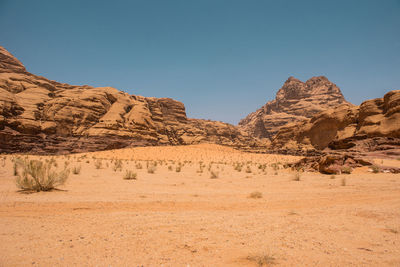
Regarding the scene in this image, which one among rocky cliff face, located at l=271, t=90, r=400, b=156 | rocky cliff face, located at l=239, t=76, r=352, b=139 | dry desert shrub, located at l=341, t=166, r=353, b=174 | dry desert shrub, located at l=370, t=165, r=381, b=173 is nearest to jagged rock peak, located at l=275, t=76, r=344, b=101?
rocky cliff face, located at l=239, t=76, r=352, b=139

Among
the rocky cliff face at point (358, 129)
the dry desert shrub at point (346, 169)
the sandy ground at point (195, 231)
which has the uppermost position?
the rocky cliff face at point (358, 129)

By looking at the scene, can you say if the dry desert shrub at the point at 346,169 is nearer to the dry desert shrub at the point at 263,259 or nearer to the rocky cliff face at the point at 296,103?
the dry desert shrub at the point at 263,259

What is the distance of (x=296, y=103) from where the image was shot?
10581 centimetres

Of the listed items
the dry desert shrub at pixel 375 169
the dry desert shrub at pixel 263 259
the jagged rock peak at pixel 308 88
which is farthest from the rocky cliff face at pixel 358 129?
the jagged rock peak at pixel 308 88

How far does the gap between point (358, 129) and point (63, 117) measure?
42.4 meters

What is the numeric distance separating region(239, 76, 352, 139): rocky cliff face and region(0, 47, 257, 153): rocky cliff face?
180 ft

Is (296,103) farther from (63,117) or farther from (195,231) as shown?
(195,231)

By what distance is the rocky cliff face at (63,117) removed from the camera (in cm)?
3102

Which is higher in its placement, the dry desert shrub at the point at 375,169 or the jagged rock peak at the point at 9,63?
the jagged rock peak at the point at 9,63

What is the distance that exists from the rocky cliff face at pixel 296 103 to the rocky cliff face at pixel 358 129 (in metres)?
53.9

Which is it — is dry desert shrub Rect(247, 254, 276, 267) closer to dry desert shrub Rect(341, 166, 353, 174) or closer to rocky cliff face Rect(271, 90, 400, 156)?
dry desert shrub Rect(341, 166, 353, 174)

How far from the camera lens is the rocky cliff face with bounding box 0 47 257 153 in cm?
3102

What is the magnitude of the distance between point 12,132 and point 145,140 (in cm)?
1957

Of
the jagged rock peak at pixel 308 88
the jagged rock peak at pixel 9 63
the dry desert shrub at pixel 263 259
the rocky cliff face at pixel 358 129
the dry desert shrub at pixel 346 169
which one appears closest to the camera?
the dry desert shrub at pixel 263 259
